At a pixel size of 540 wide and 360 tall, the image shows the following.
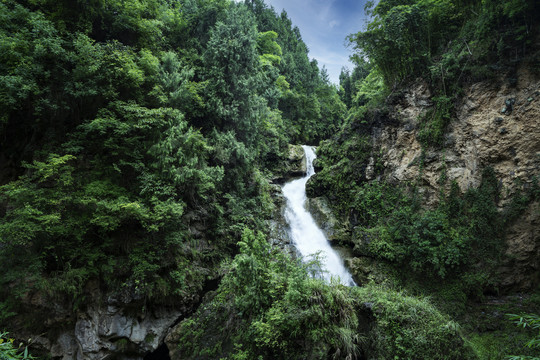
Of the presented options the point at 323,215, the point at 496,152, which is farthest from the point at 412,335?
the point at 323,215

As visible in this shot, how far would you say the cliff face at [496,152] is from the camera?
817cm

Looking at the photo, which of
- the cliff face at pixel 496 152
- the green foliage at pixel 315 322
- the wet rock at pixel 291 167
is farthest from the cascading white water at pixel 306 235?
the green foliage at pixel 315 322

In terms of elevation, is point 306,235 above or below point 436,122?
below

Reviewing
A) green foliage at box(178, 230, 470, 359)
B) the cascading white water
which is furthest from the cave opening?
the cascading white water

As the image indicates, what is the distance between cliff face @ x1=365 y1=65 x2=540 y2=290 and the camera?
26.8 ft

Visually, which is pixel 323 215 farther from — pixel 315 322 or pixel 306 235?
pixel 315 322

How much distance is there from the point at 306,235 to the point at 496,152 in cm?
877

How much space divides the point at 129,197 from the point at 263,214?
20.9 feet

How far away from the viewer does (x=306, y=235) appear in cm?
1314

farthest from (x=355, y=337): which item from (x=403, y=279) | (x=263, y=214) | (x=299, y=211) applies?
(x=299, y=211)

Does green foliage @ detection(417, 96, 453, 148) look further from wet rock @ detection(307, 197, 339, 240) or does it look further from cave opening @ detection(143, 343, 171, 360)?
cave opening @ detection(143, 343, 171, 360)

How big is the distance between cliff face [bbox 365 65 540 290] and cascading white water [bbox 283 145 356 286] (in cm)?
480

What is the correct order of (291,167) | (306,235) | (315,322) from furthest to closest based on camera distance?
(291,167)
(306,235)
(315,322)

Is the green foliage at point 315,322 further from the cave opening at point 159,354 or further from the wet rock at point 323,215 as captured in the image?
the wet rock at point 323,215
